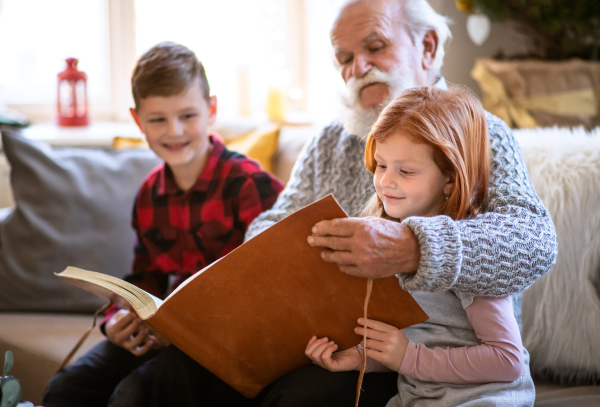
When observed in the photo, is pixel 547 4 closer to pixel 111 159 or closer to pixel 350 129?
pixel 350 129

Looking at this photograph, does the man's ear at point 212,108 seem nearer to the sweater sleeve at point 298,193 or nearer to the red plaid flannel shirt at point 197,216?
the red plaid flannel shirt at point 197,216

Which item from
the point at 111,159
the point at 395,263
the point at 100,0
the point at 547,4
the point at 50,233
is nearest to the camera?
the point at 395,263

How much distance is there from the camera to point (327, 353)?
0.92 meters

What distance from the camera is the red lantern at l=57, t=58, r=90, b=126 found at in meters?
2.47

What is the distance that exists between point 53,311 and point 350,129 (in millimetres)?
1070

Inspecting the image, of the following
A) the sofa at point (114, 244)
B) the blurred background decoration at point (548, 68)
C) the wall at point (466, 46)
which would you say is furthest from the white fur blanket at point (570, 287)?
the wall at point (466, 46)

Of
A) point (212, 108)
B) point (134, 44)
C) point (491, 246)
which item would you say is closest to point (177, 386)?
point (491, 246)

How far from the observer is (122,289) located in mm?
968

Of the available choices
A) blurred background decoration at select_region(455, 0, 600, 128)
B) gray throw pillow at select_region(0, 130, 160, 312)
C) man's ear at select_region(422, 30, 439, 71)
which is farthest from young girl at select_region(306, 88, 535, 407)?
blurred background decoration at select_region(455, 0, 600, 128)

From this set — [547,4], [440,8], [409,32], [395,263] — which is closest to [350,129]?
[409,32]

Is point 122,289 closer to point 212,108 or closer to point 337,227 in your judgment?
point 337,227

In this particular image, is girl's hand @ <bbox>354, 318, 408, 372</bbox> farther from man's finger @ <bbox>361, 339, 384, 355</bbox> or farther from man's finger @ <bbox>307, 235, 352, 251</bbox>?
man's finger @ <bbox>307, 235, 352, 251</bbox>

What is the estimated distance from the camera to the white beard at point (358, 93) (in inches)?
46.3

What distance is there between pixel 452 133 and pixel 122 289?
2.02 ft
